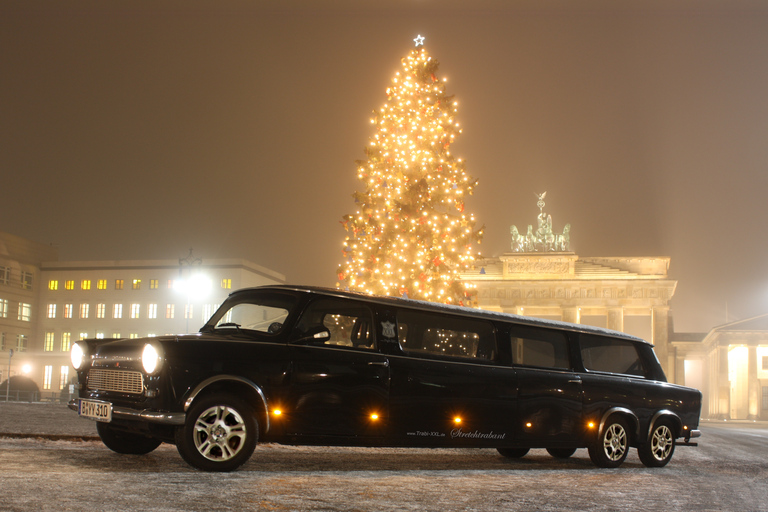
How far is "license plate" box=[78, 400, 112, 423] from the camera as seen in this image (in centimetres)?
823

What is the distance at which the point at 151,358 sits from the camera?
7.94 m

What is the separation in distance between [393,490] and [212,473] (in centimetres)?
170

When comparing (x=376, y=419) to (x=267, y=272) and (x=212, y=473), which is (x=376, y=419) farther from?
(x=267, y=272)

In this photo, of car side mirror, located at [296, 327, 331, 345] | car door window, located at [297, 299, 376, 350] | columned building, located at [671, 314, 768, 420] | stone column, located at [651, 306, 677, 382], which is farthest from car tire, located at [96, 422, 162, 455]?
columned building, located at [671, 314, 768, 420]

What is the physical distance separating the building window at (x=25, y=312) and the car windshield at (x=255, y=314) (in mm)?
78248

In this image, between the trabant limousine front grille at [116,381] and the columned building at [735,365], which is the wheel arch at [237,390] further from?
the columned building at [735,365]

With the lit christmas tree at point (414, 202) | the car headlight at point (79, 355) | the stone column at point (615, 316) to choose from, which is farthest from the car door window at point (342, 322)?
the stone column at point (615, 316)

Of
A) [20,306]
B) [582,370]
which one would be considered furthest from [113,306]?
[582,370]

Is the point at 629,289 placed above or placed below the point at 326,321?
above

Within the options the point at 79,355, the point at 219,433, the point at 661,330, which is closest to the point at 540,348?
the point at 219,433

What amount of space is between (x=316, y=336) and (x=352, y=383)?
61 cm

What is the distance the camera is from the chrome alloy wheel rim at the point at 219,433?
25.9 ft

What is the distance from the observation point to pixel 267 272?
297 ft

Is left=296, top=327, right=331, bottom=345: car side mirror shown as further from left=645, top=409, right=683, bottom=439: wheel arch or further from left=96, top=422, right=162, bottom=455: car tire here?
left=645, top=409, right=683, bottom=439: wheel arch
